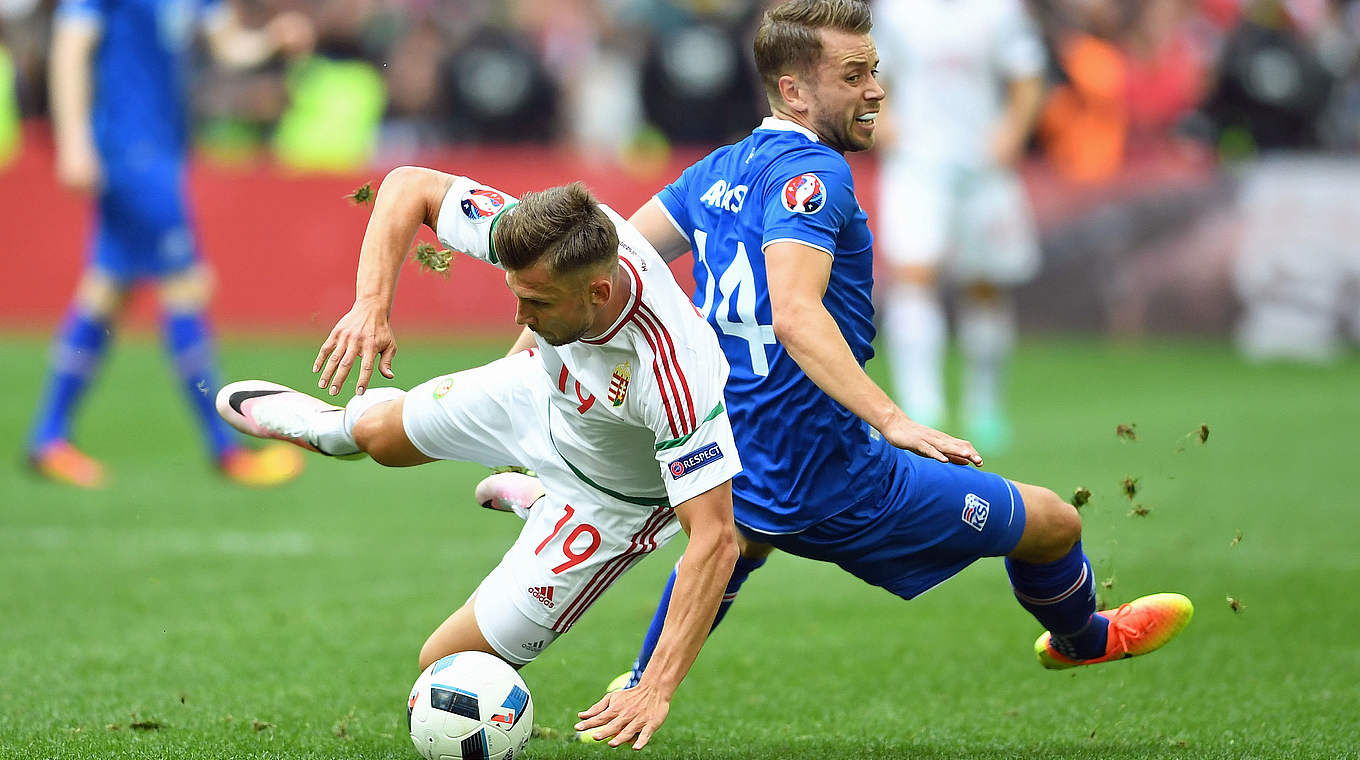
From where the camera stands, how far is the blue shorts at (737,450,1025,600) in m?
4.45

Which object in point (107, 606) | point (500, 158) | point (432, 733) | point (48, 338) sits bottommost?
point (48, 338)

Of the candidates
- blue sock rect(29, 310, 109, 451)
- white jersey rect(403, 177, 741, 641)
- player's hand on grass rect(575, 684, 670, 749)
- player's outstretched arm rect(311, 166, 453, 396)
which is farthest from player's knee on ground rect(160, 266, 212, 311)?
player's hand on grass rect(575, 684, 670, 749)

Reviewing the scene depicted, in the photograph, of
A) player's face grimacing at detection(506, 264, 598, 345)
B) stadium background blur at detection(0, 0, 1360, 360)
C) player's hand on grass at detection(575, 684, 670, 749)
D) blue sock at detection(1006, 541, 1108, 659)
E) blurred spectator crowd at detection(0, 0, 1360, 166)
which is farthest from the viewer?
blurred spectator crowd at detection(0, 0, 1360, 166)

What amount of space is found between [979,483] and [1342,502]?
4.83 metres

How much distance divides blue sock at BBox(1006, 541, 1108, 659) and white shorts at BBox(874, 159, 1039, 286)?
19.6 ft

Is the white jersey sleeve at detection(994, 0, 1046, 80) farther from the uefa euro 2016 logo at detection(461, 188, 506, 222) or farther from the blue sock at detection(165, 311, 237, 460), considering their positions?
the uefa euro 2016 logo at detection(461, 188, 506, 222)

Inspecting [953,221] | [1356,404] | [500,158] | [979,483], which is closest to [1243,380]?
[1356,404]

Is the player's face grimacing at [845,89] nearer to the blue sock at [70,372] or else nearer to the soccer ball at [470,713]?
the soccer ball at [470,713]

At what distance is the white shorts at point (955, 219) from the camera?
10.8m

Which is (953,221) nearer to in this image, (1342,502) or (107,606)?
(1342,502)

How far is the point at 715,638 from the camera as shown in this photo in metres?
6.08

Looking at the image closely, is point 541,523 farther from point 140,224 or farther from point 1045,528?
point 140,224

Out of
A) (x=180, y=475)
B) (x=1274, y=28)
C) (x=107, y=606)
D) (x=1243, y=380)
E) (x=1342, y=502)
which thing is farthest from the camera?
(x=1274, y=28)

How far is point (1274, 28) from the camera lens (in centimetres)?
1662
